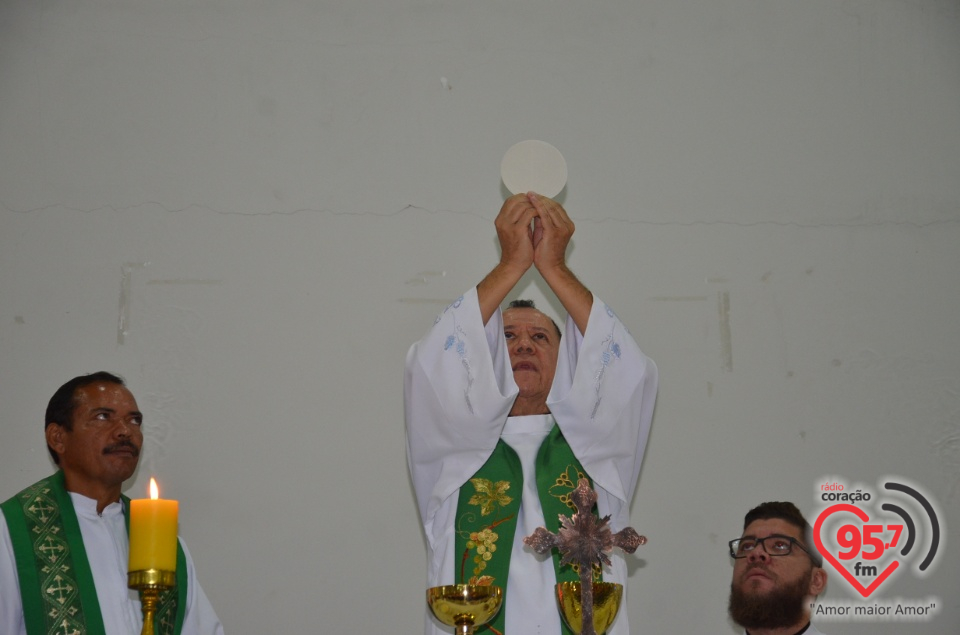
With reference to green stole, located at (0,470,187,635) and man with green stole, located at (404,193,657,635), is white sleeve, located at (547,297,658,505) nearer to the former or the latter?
man with green stole, located at (404,193,657,635)

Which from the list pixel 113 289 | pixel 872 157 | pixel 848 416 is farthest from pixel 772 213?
pixel 113 289

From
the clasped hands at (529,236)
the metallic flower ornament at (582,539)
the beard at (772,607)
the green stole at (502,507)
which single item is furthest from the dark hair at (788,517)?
the metallic flower ornament at (582,539)

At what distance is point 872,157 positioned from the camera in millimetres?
6012

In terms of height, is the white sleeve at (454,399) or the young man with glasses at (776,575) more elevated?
the white sleeve at (454,399)

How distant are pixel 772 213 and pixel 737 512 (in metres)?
1.44

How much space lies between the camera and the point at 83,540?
440 cm

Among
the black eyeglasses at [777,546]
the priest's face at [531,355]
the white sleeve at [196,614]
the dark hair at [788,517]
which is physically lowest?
the white sleeve at [196,614]

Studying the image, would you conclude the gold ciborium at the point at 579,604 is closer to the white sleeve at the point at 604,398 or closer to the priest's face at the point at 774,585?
the white sleeve at the point at 604,398

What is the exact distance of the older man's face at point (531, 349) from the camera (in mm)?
4535

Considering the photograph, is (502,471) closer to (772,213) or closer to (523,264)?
(523,264)

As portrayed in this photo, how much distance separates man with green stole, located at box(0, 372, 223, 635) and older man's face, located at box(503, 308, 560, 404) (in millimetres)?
1404

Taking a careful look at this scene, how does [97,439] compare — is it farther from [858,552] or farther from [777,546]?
[858,552]

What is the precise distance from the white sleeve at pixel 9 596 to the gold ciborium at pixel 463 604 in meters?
1.89

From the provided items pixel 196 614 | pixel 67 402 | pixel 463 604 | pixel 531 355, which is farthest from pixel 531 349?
pixel 463 604
